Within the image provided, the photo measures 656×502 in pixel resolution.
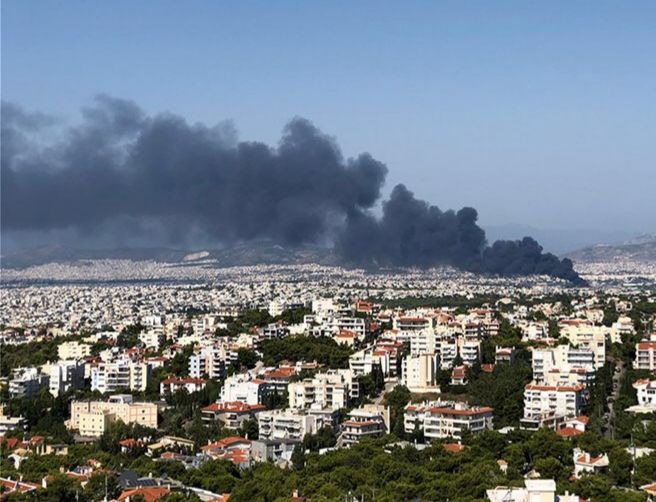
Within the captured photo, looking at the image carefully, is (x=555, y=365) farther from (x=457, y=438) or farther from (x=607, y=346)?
(x=457, y=438)

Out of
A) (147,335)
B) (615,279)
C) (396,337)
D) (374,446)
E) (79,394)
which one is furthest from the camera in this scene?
(615,279)

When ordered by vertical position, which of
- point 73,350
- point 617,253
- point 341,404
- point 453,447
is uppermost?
point 617,253

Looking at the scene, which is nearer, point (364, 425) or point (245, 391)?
point (364, 425)

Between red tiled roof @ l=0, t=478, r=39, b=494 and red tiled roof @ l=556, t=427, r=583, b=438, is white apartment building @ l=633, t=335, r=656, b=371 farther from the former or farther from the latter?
red tiled roof @ l=0, t=478, r=39, b=494

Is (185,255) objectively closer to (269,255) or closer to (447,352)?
(269,255)

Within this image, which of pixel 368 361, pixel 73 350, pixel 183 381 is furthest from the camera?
pixel 73 350

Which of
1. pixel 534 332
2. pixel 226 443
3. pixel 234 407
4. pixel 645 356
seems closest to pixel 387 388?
pixel 234 407

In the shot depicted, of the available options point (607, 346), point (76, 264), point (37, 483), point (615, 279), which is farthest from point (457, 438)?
point (76, 264)
